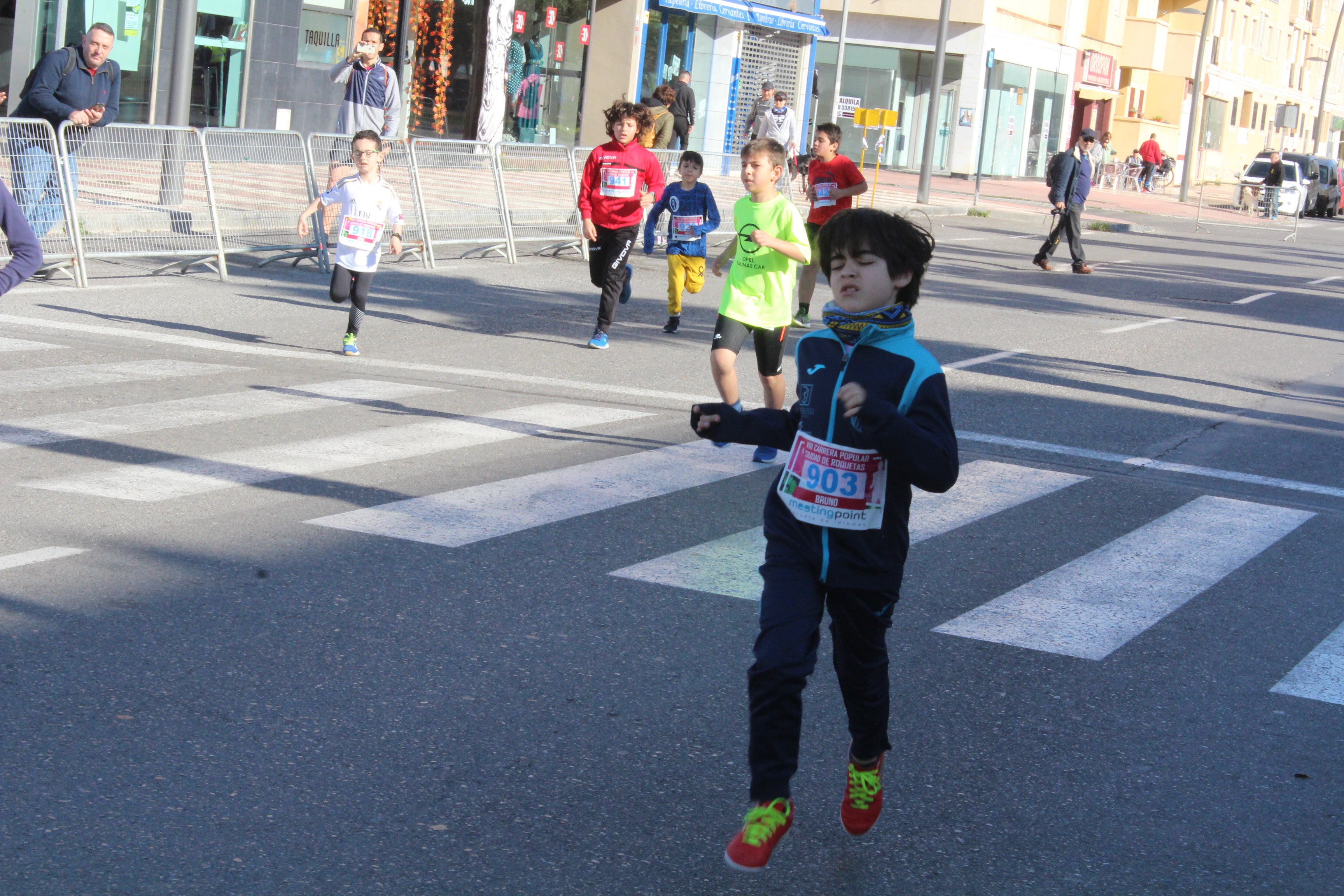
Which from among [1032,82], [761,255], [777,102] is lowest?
[761,255]

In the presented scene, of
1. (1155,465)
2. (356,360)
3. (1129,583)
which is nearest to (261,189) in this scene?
(356,360)

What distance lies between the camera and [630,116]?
12070mm

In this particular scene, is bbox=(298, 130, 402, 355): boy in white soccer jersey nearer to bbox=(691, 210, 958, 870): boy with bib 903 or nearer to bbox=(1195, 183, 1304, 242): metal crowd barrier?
bbox=(691, 210, 958, 870): boy with bib 903

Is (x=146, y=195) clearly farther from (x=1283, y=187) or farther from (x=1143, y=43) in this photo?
(x=1143, y=43)

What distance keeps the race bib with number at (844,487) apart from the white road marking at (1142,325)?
12.1 meters

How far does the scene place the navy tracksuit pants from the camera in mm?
3510

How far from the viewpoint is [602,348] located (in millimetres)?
11633

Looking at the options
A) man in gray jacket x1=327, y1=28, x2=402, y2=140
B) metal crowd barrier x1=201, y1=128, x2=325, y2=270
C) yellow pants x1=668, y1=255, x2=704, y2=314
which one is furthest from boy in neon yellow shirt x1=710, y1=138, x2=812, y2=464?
man in gray jacket x1=327, y1=28, x2=402, y2=140

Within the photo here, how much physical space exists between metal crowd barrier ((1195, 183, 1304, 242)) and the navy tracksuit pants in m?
35.4

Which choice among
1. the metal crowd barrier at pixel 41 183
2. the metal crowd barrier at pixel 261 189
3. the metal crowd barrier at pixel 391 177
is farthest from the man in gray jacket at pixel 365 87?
the metal crowd barrier at pixel 41 183

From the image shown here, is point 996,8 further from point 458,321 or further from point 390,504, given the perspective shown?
point 390,504

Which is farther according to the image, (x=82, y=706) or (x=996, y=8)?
(x=996, y=8)

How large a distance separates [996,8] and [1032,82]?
17.1 feet

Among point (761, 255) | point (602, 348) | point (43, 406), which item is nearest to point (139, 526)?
point (43, 406)
